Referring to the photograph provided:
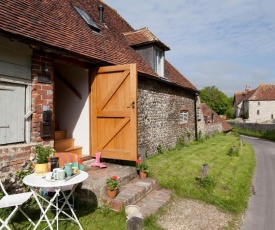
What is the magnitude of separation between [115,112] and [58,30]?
2.79 meters

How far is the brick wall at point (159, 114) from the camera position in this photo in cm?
995

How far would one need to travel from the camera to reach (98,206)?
5.14m

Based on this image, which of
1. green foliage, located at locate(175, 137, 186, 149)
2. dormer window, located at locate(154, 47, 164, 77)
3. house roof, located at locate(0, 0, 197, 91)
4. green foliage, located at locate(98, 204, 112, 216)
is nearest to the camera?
green foliage, located at locate(98, 204, 112, 216)

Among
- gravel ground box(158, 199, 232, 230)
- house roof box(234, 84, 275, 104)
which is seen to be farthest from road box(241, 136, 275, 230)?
house roof box(234, 84, 275, 104)

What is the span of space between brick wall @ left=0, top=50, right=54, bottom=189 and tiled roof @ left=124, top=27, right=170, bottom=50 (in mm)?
6590

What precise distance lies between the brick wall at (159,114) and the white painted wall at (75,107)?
2.61 m

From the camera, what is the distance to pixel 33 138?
5.43 m

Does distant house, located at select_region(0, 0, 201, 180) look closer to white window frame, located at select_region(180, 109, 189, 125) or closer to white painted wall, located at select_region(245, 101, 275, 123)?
white window frame, located at select_region(180, 109, 189, 125)

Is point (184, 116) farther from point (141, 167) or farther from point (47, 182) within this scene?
point (47, 182)

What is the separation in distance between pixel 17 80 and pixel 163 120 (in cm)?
787

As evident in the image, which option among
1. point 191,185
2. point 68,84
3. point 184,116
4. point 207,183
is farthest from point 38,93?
point 184,116

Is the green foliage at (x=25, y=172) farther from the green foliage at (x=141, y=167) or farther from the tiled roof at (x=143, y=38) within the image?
the tiled roof at (x=143, y=38)

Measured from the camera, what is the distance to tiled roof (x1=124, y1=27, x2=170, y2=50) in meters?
11.5

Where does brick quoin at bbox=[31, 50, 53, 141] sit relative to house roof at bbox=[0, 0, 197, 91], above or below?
below
